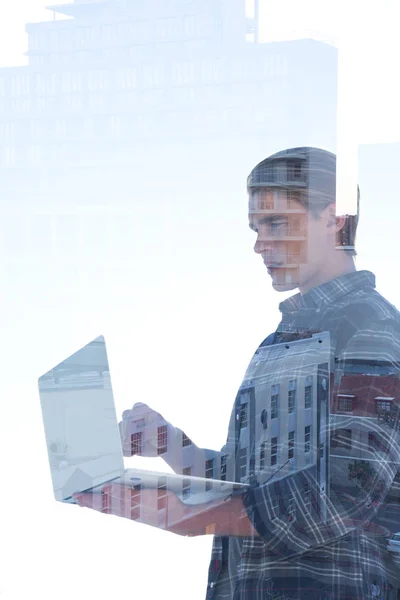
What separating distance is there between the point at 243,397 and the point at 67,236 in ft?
1.65

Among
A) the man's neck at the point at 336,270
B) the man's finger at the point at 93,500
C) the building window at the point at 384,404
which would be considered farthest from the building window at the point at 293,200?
the man's finger at the point at 93,500

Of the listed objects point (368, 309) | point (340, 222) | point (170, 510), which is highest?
point (340, 222)

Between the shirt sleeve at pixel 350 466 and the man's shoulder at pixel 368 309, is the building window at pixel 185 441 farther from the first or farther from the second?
the man's shoulder at pixel 368 309

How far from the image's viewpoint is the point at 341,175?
1359 millimetres

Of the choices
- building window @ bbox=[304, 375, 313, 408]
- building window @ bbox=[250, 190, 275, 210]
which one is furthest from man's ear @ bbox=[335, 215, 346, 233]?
building window @ bbox=[304, 375, 313, 408]

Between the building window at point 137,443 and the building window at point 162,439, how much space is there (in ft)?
0.11

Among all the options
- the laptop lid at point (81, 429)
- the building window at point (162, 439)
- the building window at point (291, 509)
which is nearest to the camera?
the building window at point (291, 509)

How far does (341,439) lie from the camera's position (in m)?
1.25

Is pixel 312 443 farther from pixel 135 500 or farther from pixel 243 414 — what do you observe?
pixel 135 500

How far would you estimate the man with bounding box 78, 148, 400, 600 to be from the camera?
1.21 m

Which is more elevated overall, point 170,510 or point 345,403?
point 345,403

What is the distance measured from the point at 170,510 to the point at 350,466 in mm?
317

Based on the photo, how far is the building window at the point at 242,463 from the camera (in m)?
1.33

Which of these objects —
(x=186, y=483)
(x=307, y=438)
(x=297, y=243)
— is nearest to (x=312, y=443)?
(x=307, y=438)
